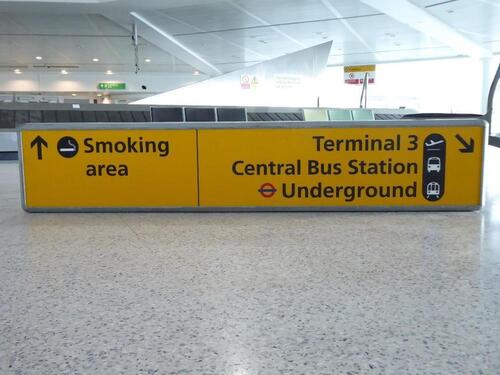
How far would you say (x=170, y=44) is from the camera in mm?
23125

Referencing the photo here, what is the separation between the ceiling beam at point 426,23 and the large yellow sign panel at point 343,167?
487 inches

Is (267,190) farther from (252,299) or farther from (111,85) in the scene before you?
(111,85)

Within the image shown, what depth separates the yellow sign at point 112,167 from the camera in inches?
150

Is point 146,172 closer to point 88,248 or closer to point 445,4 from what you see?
point 88,248

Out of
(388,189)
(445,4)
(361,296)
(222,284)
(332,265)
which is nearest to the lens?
(361,296)

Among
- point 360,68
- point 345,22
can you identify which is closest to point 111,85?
point 360,68

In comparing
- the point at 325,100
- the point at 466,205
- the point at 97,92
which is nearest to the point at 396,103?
the point at 325,100

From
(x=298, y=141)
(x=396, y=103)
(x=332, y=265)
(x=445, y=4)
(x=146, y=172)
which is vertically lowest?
(x=332, y=265)

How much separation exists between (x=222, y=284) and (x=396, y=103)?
31673mm

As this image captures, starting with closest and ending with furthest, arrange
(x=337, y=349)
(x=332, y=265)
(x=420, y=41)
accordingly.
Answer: (x=337, y=349) → (x=332, y=265) → (x=420, y=41)

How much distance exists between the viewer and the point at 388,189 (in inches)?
148

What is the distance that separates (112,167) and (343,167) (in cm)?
196

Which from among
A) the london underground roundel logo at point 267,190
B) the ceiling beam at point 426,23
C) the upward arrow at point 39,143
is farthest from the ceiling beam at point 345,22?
the upward arrow at point 39,143

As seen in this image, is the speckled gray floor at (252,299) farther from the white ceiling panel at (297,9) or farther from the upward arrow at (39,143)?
the white ceiling panel at (297,9)
